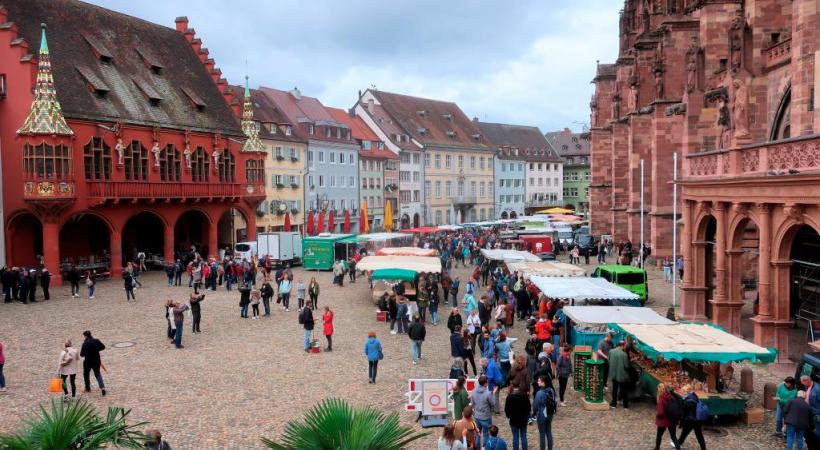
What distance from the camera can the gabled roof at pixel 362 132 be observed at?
234ft

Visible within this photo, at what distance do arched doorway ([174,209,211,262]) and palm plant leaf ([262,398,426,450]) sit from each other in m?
42.2

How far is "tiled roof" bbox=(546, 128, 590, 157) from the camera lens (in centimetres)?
11331

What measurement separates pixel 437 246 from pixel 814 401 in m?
39.5

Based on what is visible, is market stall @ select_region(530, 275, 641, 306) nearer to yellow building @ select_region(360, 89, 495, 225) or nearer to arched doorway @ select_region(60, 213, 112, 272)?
arched doorway @ select_region(60, 213, 112, 272)

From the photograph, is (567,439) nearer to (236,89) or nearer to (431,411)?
(431,411)

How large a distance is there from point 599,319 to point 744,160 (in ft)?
20.0

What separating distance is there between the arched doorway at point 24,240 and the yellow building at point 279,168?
19.2 metres

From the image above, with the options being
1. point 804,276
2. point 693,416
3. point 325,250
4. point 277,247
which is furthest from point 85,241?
point 693,416

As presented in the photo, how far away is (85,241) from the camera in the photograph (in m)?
42.1

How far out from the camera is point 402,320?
22922 millimetres

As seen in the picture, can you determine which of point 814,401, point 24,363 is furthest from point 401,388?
point 24,363

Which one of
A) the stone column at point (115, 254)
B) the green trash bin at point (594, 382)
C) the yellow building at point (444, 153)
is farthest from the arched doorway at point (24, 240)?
the yellow building at point (444, 153)

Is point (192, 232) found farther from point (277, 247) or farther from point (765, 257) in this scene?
point (765, 257)

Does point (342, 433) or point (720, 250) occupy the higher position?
point (720, 250)
